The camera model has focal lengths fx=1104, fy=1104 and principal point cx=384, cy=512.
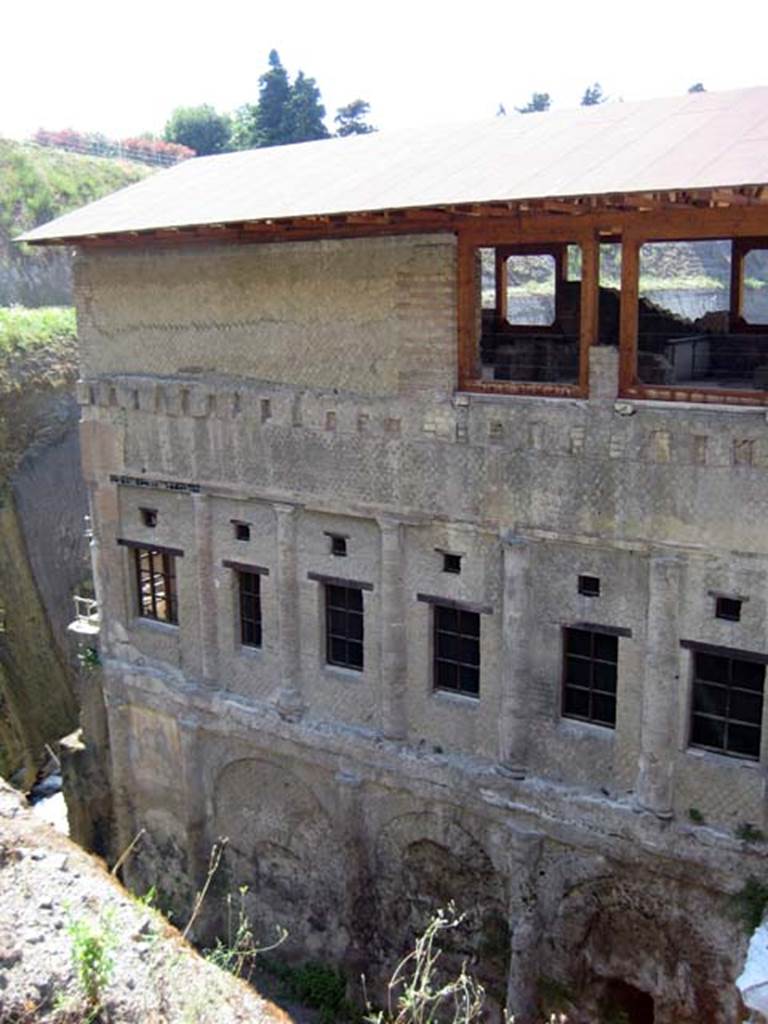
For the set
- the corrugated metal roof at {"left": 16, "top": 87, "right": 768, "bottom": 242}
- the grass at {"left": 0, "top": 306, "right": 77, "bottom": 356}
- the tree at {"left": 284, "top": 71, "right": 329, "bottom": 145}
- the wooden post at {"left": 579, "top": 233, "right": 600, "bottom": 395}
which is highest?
the tree at {"left": 284, "top": 71, "right": 329, "bottom": 145}

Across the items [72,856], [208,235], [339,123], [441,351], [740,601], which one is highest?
[339,123]

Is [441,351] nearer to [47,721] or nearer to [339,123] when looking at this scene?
[47,721]

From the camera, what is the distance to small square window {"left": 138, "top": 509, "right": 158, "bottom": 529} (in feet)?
57.3

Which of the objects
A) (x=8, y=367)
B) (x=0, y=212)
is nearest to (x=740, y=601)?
(x=8, y=367)

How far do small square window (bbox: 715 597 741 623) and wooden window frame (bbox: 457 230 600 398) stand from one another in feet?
9.01

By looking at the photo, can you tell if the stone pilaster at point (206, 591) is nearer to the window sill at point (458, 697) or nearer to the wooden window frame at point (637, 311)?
the window sill at point (458, 697)

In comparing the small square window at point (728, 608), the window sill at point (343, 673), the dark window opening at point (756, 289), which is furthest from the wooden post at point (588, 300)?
the dark window opening at point (756, 289)

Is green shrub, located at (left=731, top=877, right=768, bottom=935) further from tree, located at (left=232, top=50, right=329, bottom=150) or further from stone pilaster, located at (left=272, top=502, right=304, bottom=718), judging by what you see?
tree, located at (left=232, top=50, right=329, bottom=150)

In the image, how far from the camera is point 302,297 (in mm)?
14734

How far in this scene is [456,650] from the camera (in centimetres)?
1445

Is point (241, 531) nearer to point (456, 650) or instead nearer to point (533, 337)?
point (456, 650)

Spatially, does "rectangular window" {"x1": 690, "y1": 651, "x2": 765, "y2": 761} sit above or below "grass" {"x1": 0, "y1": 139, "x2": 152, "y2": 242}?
below

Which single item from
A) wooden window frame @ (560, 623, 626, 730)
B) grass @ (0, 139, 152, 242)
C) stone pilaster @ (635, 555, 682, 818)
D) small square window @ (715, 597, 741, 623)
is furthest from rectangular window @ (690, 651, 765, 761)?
grass @ (0, 139, 152, 242)

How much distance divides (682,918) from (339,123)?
59.2 m
